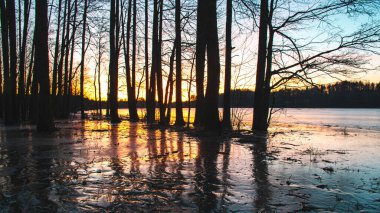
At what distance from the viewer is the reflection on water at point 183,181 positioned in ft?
11.6

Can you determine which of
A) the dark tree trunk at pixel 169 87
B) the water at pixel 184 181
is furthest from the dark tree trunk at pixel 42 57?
the dark tree trunk at pixel 169 87

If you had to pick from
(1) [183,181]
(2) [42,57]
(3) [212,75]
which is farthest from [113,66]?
(1) [183,181]

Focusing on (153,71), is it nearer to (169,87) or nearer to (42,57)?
(169,87)

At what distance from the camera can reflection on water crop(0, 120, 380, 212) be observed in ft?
11.6

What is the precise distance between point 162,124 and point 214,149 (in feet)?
33.8

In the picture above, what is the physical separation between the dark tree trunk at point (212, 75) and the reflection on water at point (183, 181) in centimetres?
449

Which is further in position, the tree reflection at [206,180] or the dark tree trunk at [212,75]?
the dark tree trunk at [212,75]

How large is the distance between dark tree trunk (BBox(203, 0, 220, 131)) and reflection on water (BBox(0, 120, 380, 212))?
4.49 meters

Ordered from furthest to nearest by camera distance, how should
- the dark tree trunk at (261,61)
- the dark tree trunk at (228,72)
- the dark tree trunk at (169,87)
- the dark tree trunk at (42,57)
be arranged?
the dark tree trunk at (169,87) → the dark tree trunk at (228,72) → the dark tree trunk at (261,61) → the dark tree trunk at (42,57)

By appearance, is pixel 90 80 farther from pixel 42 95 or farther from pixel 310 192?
pixel 310 192

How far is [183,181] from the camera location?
4.57 metres

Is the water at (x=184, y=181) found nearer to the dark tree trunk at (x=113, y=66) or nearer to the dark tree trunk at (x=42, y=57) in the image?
the dark tree trunk at (x=42, y=57)

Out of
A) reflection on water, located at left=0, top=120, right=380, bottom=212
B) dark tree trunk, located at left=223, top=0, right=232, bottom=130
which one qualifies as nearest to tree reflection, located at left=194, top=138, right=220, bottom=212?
reflection on water, located at left=0, top=120, right=380, bottom=212

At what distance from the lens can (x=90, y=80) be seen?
53062 millimetres
